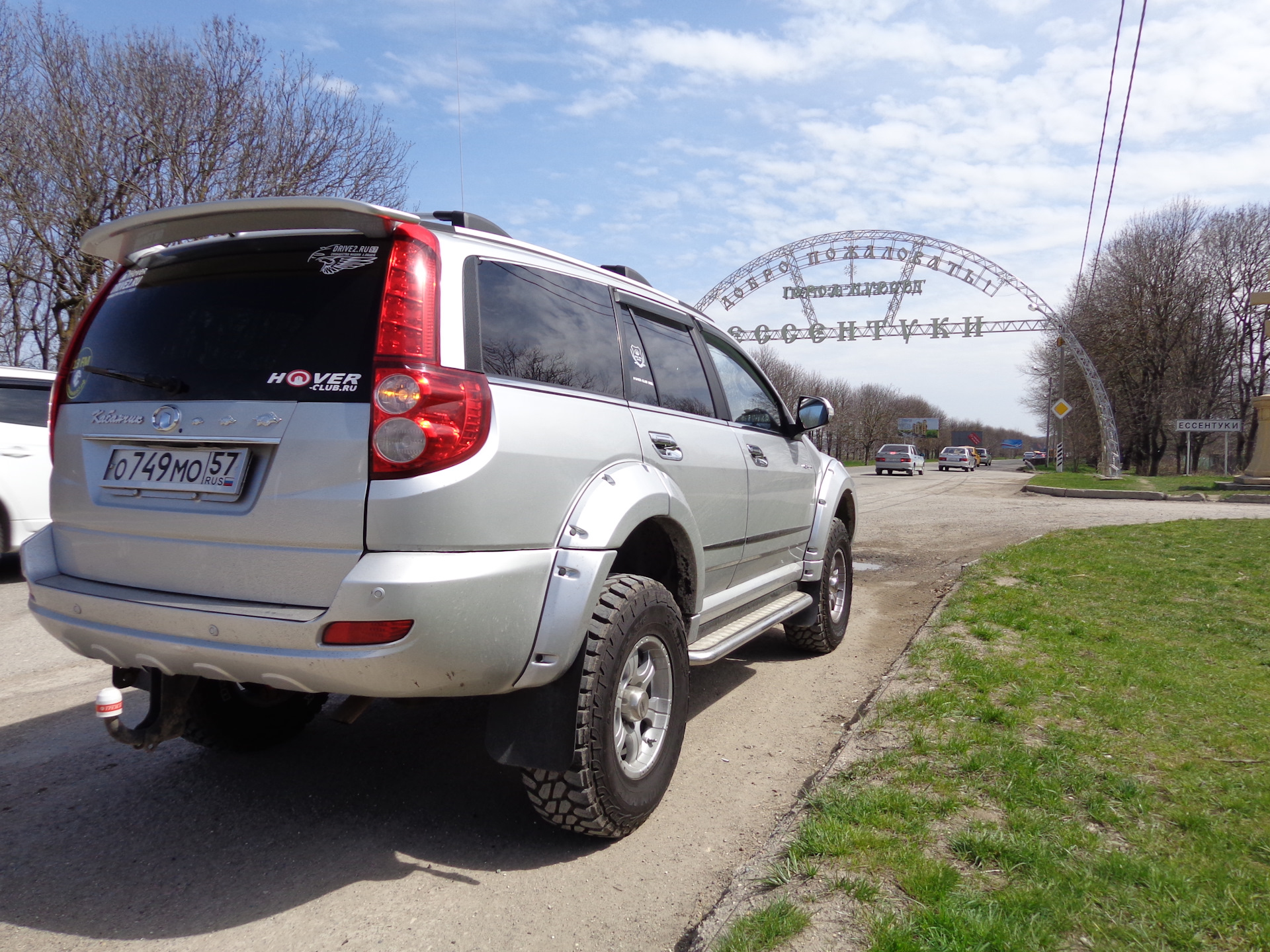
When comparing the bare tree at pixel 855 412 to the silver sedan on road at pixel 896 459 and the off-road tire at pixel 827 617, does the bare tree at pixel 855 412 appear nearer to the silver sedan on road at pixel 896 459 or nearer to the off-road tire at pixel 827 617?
the silver sedan on road at pixel 896 459

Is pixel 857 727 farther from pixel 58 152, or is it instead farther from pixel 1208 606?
pixel 58 152

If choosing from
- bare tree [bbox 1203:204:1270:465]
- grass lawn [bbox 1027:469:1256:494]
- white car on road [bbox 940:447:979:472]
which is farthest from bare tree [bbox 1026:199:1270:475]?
grass lawn [bbox 1027:469:1256:494]

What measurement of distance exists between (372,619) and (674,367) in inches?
79.6

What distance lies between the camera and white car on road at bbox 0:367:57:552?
25.0 ft

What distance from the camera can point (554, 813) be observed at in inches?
106

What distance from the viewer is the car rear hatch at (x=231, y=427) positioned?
236 cm

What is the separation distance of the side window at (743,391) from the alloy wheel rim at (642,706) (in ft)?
5.25

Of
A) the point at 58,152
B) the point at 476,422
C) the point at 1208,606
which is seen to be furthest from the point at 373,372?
the point at 58,152

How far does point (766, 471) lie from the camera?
14.4ft

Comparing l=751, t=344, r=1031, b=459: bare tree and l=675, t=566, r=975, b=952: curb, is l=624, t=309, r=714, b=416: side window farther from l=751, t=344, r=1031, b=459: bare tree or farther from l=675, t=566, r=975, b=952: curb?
l=751, t=344, r=1031, b=459: bare tree

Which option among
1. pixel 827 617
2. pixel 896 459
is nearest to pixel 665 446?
pixel 827 617

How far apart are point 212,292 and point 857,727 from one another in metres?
3.08

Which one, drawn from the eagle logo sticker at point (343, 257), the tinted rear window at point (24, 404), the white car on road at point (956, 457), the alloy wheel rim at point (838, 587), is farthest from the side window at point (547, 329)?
the white car on road at point (956, 457)

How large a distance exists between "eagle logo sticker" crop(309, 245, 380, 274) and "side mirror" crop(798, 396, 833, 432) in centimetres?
290
